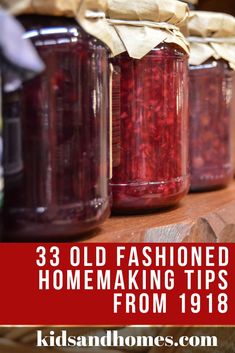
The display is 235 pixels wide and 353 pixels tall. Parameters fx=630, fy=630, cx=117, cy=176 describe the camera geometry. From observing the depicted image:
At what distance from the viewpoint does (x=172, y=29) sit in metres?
0.91

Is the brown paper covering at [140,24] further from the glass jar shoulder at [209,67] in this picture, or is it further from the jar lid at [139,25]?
the glass jar shoulder at [209,67]

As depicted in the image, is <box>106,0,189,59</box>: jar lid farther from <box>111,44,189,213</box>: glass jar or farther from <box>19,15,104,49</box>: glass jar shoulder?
<box>19,15,104,49</box>: glass jar shoulder

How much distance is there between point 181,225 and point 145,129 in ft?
0.48

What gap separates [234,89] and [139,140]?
39cm

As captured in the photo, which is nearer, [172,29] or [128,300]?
[128,300]

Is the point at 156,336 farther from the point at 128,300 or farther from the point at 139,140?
the point at 139,140

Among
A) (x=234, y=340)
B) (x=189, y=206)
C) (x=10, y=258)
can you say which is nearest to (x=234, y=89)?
(x=189, y=206)

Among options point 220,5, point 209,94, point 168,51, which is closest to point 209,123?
point 209,94

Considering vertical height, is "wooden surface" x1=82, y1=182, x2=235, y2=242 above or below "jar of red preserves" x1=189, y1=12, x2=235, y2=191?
below

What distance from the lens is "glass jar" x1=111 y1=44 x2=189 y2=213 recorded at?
0.86 m

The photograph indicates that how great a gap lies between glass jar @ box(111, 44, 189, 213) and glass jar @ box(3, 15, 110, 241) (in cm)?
16

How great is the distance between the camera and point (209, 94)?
1.11m

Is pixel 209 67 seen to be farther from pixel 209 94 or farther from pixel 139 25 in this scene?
pixel 139 25

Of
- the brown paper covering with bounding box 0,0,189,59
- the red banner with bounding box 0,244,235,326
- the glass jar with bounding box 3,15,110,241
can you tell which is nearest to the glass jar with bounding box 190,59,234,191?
the brown paper covering with bounding box 0,0,189,59
